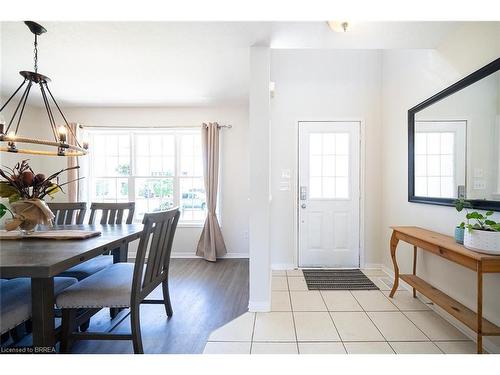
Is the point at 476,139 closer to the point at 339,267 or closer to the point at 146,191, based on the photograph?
the point at 339,267

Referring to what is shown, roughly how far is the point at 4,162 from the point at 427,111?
552 cm

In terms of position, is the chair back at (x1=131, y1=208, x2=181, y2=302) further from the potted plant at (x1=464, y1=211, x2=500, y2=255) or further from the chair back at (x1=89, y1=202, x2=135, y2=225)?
the potted plant at (x1=464, y1=211, x2=500, y2=255)

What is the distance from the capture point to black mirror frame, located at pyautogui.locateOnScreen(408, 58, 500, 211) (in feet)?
5.27

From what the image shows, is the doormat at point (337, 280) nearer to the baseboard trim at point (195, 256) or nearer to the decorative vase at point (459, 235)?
the baseboard trim at point (195, 256)

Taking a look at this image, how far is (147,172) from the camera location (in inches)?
160

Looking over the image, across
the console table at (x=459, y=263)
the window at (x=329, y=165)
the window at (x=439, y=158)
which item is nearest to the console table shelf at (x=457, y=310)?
the console table at (x=459, y=263)

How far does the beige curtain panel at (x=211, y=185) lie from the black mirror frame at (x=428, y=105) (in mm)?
2620

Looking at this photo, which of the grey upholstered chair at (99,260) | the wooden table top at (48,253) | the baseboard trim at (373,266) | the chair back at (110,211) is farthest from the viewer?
the baseboard trim at (373,266)

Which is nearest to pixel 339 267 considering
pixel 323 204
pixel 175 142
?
pixel 323 204

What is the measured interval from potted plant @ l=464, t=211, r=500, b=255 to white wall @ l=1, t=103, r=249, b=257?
283 cm

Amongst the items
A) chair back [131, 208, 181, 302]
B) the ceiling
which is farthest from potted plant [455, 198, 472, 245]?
chair back [131, 208, 181, 302]

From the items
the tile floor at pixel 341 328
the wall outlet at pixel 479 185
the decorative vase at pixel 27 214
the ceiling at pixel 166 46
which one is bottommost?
the tile floor at pixel 341 328

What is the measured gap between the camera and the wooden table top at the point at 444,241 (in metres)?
1.42

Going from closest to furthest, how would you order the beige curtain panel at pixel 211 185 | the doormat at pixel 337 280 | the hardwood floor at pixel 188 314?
1. the hardwood floor at pixel 188 314
2. the doormat at pixel 337 280
3. the beige curtain panel at pixel 211 185
